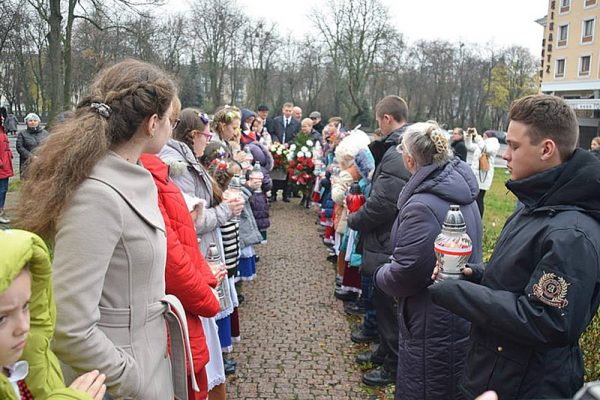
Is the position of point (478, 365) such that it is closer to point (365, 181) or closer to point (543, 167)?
point (543, 167)

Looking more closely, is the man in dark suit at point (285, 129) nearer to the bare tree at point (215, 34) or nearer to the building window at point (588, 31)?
the bare tree at point (215, 34)

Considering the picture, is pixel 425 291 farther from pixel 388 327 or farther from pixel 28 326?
pixel 28 326

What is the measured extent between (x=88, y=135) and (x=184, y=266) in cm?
82

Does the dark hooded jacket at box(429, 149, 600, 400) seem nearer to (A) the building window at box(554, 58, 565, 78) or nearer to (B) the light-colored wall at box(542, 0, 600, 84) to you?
(B) the light-colored wall at box(542, 0, 600, 84)

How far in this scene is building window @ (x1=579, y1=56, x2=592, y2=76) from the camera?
46.4m

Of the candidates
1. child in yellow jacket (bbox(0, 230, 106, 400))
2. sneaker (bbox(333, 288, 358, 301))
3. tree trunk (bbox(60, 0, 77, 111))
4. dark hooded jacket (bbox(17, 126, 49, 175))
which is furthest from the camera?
tree trunk (bbox(60, 0, 77, 111))

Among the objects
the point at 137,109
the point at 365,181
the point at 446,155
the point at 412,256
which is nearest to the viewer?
the point at 137,109

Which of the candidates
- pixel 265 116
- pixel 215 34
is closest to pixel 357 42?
pixel 215 34

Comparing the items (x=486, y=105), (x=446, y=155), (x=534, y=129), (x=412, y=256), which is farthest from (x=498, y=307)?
(x=486, y=105)

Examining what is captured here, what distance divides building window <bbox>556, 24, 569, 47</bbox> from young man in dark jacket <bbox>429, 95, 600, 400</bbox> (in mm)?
54394

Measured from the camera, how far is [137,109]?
86.1 inches

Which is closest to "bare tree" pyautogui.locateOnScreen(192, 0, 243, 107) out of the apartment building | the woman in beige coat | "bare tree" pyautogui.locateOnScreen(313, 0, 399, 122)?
"bare tree" pyautogui.locateOnScreen(313, 0, 399, 122)

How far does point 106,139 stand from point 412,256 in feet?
6.42

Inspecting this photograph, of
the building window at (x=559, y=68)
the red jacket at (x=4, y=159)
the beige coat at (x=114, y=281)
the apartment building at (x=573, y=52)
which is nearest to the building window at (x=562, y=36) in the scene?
the apartment building at (x=573, y=52)
